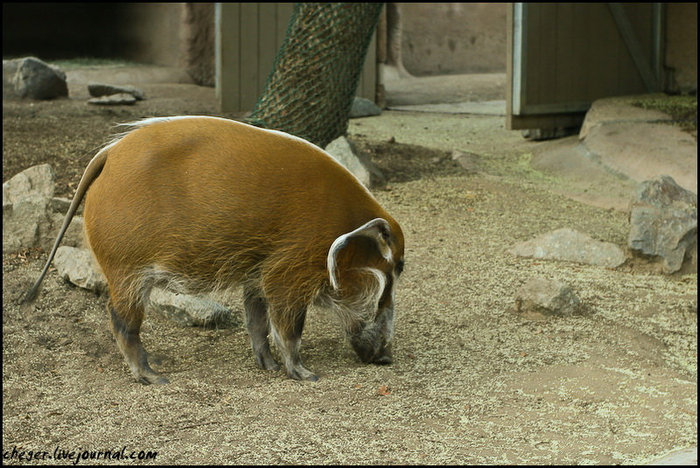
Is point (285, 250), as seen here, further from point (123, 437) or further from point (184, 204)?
point (123, 437)

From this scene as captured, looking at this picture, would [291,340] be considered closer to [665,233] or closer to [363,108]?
[665,233]

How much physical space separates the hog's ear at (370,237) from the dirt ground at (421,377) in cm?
49

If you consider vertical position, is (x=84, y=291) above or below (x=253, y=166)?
below

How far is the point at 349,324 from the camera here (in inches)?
146

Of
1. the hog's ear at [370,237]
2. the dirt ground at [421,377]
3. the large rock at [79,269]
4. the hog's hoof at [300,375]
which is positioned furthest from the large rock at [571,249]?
the large rock at [79,269]

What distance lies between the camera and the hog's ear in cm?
339

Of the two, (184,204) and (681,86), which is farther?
(681,86)

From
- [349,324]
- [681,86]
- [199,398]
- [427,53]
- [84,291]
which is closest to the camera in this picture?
[199,398]

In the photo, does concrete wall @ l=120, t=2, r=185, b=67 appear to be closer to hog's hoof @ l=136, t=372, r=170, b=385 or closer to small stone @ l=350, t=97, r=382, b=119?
small stone @ l=350, t=97, r=382, b=119

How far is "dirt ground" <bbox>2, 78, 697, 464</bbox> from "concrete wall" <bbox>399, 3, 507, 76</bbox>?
1020 centimetres

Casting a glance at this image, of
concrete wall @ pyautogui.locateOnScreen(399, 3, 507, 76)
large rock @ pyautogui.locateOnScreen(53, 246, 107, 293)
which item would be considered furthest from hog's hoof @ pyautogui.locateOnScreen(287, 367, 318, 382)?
concrete wall @ pyautogui.locateOnScreen(399, 3, 507, 76)

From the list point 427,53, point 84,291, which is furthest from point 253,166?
point 427,53

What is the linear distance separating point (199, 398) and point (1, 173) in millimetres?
3439

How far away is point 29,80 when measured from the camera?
900cm
